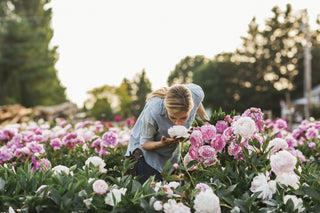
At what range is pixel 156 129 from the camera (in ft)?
9.17

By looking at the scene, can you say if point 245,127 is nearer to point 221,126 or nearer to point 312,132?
point 221,126

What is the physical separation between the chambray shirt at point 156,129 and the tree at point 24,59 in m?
24.9

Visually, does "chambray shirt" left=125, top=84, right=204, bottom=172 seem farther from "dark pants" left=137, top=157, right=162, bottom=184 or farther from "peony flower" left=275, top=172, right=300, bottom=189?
"peony flower" left=275, top=172, right=300, bottom=189

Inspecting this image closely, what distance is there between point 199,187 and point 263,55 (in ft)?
115

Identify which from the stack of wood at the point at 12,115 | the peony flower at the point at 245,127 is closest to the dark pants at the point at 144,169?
the peony flower at the point at 245,127

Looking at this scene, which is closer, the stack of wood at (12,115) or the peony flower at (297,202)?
the peony flower at (297,202)

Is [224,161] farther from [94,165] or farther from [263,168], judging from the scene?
[94,165]

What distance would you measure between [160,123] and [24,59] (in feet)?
96.8

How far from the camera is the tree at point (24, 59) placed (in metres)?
27.5

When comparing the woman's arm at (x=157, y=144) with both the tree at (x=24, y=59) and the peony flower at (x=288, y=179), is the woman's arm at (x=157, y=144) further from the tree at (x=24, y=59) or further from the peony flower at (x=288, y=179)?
the tree at (x=24, y=59)

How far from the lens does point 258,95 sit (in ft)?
110

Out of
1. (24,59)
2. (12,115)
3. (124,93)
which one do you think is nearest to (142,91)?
(24,59)

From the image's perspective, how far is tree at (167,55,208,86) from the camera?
45656 millimetres

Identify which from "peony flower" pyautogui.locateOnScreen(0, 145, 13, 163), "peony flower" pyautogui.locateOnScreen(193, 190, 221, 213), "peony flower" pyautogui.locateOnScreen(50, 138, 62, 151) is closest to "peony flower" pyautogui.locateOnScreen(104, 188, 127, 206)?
"peony flower" pyautogui.locateOnScreen(193, 190, 221, 213)
